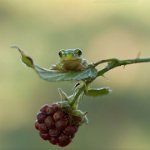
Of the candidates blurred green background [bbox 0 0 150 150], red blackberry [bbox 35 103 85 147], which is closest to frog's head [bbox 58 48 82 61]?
red blackberry [bbox 35 103 85 147]

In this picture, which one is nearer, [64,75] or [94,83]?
[64,75]

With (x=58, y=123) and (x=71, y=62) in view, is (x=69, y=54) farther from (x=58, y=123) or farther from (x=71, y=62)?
(x=58, y=123)

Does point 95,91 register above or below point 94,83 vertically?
above

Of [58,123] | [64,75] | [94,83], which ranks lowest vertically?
[94,83]

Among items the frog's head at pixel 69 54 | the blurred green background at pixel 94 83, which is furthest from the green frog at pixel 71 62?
the blurred green background at pixel 94 83

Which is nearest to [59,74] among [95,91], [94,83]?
[95,91]

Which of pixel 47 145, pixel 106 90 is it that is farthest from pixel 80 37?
pixel 106 90
